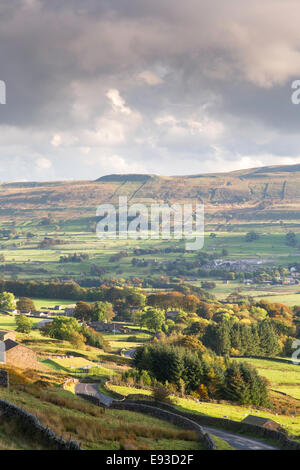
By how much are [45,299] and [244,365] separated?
109 m

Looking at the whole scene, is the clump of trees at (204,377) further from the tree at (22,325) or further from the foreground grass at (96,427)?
the tree at (22,325)

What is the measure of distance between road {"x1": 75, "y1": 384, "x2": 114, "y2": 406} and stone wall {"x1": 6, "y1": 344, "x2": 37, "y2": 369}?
10.7 meters

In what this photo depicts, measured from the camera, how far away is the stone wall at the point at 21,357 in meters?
59.9

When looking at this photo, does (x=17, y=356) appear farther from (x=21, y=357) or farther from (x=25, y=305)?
(x=25, y=305)

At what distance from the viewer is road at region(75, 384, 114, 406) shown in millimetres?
44428

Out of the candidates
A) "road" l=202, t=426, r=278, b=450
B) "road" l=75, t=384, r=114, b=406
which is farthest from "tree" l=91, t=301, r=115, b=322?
"road" l=202, t=426, r=278, b=450

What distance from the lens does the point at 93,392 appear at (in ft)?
162

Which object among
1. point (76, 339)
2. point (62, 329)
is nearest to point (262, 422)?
point (76, 339)

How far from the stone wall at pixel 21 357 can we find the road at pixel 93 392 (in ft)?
35.0

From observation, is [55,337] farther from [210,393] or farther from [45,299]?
[45,299]

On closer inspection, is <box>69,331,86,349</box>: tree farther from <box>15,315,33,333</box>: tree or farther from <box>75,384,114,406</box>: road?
<box>75,384,114,406</box>: road

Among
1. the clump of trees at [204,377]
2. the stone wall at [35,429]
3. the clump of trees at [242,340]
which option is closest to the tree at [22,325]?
the clump of trees at [242,340]

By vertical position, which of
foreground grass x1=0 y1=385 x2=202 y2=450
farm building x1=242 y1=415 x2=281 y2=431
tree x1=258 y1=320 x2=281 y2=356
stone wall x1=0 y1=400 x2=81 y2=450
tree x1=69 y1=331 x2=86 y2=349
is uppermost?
stone wall x1=0 y1=400 x2=81 y2=450

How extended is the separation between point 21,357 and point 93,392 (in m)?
15.8
